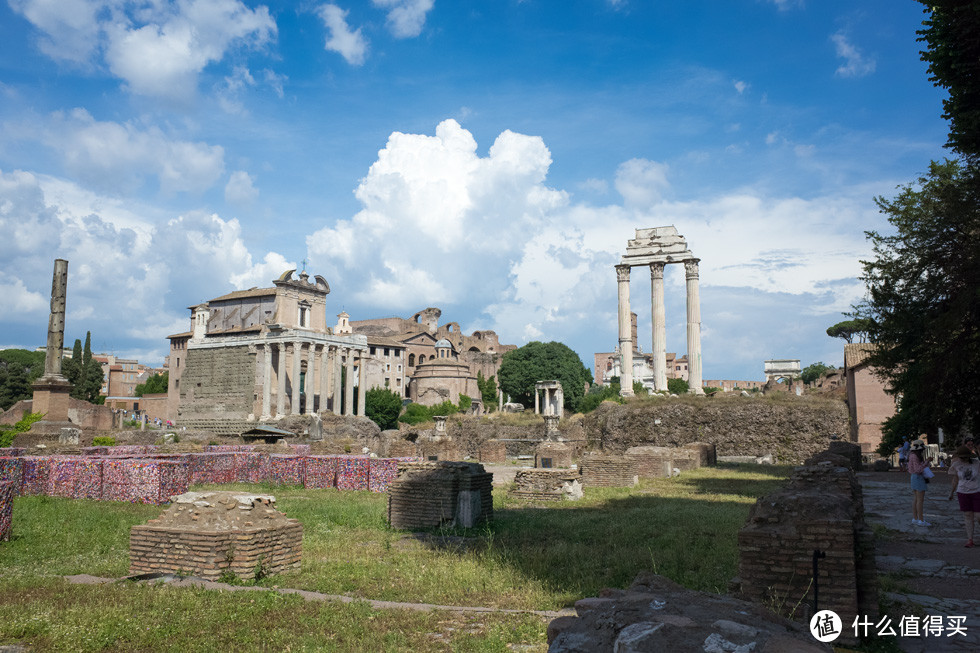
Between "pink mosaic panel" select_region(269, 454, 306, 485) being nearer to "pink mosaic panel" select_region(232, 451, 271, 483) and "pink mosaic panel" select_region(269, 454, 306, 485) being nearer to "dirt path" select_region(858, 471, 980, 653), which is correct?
"pink mosaic panel" select_region(232, 451, 271, 483)

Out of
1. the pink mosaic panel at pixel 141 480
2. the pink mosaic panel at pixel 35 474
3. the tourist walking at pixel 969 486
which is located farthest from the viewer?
the pink mosaic panel at pixel 35 474

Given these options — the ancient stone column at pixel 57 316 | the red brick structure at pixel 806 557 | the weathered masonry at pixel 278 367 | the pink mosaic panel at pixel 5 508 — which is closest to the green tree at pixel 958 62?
the red brick structure at pixel 806 557

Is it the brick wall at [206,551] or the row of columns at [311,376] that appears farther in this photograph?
the row of columns at [311,376]

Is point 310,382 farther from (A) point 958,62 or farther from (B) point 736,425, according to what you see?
(A) point 958,62

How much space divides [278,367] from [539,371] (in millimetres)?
26182

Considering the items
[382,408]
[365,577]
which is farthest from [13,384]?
[365,577]

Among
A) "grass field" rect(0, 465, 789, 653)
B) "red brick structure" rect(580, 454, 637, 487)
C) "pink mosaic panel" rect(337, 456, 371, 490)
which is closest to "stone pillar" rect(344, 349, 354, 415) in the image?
"pink mosaic panel" rect(337, 456, 371, 490)

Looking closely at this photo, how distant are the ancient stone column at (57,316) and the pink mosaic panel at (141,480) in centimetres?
1414

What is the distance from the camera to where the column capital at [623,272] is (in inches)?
1501

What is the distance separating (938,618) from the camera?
591cm

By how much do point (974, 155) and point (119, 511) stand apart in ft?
52.7

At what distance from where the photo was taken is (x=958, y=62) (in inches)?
419

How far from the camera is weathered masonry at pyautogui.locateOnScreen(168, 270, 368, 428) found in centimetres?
5441

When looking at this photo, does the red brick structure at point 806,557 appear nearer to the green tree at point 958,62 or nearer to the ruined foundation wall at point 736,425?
the green tree at point 958,62
